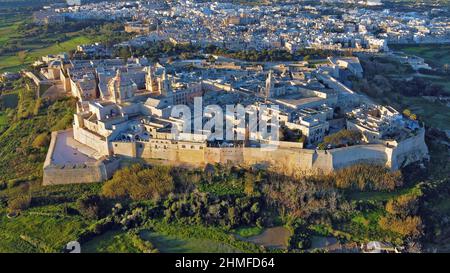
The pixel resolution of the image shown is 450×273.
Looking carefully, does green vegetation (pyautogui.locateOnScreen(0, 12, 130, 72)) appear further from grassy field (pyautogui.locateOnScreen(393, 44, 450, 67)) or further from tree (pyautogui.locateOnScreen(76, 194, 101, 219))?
grassy field (pyautogui.locateOnScreen(393, 44, 450, 67))

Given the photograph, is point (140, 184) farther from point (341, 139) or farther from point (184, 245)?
point (341, 139)

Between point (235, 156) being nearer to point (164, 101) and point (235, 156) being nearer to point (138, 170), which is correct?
point (138, 170)

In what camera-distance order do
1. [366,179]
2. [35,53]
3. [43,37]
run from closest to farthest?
[366,179], [35,53], [43,37]

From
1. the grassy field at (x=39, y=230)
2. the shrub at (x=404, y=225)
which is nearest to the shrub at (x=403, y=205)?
the shrub at (x=404, y=225)

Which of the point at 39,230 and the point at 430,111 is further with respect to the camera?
the point at 430,111

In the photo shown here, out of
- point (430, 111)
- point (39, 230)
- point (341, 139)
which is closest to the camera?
point (39, 230)

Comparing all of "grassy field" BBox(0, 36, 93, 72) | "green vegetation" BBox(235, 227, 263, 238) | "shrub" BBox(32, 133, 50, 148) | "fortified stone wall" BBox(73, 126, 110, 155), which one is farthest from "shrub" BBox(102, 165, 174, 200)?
"grassy field" BBox(0, 36, 93, 72)

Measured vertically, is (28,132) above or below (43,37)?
below

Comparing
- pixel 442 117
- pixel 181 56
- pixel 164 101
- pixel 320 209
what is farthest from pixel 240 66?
pixel 320 209

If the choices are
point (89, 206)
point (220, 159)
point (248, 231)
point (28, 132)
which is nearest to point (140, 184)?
point (89, 206)
